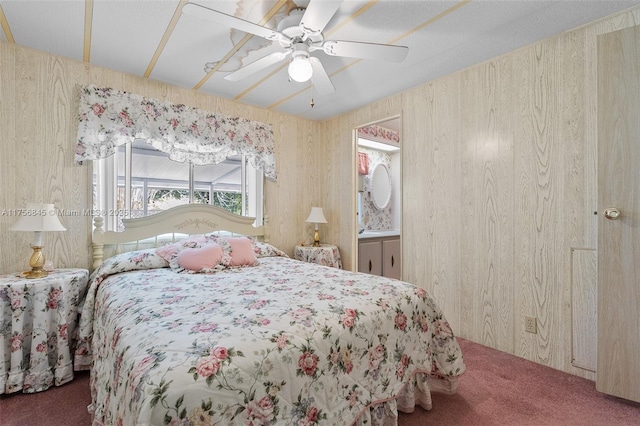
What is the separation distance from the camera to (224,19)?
150cm

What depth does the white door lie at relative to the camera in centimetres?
168

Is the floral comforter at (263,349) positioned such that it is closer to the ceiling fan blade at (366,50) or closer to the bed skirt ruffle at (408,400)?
the bed skirt ruffle at (408,400)

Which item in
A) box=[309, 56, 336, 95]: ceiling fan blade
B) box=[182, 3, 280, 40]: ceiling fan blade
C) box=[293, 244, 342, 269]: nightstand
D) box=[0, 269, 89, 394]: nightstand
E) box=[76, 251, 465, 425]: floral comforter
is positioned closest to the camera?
box=[76, 251, 465, 425]: floral comforter

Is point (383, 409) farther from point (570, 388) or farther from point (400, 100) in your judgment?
point (400, 100)

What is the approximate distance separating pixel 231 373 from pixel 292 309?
46cm

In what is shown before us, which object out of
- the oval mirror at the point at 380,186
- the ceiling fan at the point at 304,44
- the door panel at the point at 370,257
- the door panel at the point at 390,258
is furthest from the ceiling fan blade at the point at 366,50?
the oval mirror at the point at 380,186

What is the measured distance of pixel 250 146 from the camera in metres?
3.35

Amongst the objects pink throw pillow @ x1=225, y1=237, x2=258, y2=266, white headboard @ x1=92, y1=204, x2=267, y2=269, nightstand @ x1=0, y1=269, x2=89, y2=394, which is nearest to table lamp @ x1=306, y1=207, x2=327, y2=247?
white headboard @ x1=92, y1=204, x2=267, y2=269

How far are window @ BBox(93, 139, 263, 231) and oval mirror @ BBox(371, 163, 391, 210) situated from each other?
1934mm

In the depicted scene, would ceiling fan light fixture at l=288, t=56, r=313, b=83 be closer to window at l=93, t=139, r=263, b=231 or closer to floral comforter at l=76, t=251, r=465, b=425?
floral comforter at l=76, t=251, r=465, b=425

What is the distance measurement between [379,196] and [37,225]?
13.0 feet

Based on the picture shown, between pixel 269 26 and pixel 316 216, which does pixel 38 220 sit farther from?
pixel 316 216

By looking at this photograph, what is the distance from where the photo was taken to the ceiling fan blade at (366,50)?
173 cm

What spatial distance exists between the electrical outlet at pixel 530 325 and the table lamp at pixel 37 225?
132 inches
